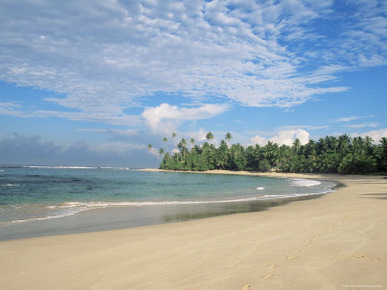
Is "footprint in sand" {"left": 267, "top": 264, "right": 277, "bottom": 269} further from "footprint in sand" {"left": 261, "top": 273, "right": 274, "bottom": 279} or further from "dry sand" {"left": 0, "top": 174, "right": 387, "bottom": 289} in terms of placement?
"footprint in sand" {"left": 261, "top": 273, "right": 274, "bottom": 279}

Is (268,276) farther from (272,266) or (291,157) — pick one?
(291,157)

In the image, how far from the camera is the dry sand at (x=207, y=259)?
5.68 meters

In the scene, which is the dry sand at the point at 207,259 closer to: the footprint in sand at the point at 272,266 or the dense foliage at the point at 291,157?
the footprint in sand at the point at 272,266

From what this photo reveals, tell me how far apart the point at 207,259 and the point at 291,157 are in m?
115

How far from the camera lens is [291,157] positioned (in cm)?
11462

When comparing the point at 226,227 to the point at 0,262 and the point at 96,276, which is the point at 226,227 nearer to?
the point at 96,276

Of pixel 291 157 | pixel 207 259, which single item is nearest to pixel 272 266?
pixel 207 259

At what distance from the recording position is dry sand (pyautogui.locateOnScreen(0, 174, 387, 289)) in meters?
5.68

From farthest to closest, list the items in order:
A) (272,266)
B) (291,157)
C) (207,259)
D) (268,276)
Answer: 1. (291,157)
2. (207,259)
3. (272,266)
4. (268,276)

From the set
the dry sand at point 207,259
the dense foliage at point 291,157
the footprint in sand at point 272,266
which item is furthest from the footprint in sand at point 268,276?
the dense foliage at point 291,157

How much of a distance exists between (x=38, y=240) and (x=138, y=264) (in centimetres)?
502

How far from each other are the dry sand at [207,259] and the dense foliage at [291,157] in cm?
7858

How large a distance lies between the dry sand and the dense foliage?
78.6 meters

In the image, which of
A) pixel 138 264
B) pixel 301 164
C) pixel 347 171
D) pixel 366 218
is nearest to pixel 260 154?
pixel 301 164
